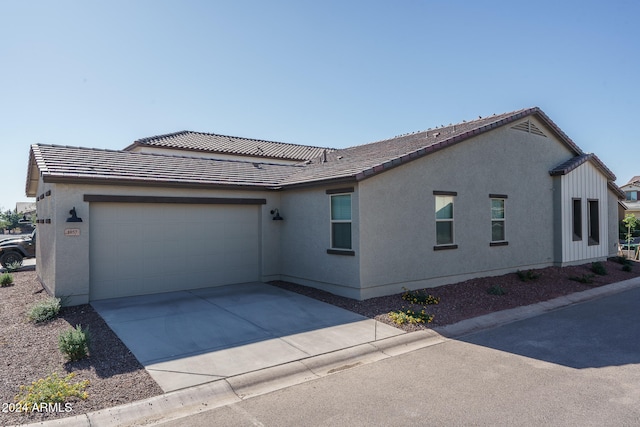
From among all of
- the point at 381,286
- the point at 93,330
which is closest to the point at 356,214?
the point at 381,286

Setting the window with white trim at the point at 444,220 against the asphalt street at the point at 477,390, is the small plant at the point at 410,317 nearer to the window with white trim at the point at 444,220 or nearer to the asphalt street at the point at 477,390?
the asphalt street at the point at 477,390

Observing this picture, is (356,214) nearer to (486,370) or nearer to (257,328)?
(257,328)

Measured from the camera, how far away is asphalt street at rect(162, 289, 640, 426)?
14.7 ft

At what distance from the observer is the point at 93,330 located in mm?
7398

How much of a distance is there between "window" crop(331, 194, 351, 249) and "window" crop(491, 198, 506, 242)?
5568 millimetres

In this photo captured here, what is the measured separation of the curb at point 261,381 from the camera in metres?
4.53

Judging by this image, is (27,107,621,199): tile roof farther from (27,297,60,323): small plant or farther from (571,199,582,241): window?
(27,297,60,323): small plant

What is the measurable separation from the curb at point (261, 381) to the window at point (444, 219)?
3.13 m

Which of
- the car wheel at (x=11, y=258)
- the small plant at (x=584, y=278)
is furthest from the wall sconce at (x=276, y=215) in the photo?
the car wheel at (x=11, y=258)

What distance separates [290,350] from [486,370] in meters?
2.99

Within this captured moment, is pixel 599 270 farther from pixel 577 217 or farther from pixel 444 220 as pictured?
pixel 444 220

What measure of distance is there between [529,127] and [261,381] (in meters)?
13.4

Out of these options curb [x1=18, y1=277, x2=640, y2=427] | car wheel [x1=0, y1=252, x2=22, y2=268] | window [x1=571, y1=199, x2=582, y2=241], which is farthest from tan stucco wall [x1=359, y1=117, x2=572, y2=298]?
car wheel [x1=0, y1=252, x2=22, y2=268]

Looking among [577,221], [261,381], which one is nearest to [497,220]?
[577,221]
